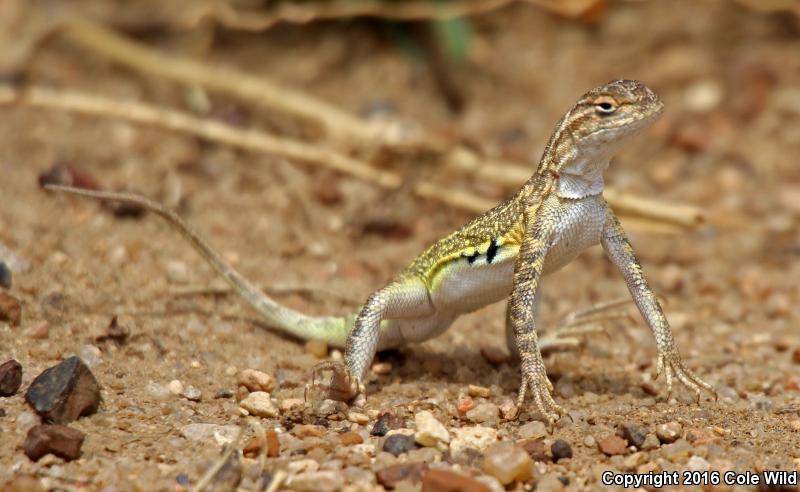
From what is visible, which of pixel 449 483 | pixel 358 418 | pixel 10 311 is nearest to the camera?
pixel 449 483

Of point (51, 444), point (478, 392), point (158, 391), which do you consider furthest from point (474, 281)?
point (51, 444)

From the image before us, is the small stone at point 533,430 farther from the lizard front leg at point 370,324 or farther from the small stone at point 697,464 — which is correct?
the lizard front leg at point 370,324

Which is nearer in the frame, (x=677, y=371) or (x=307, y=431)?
(x=307, y=431)

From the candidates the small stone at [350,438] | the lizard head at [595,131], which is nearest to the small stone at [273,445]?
the small stone at [350,438]

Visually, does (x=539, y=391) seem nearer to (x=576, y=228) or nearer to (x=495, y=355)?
(x=576, y=228)

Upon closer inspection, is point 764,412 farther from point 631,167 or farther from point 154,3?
point 154,3

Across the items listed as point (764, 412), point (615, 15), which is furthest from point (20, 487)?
point (615, 15)

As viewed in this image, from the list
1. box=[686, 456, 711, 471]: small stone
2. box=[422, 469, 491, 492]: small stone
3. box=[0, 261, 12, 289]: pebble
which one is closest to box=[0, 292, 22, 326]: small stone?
box=[0, 261, 12, 289]: pebble
